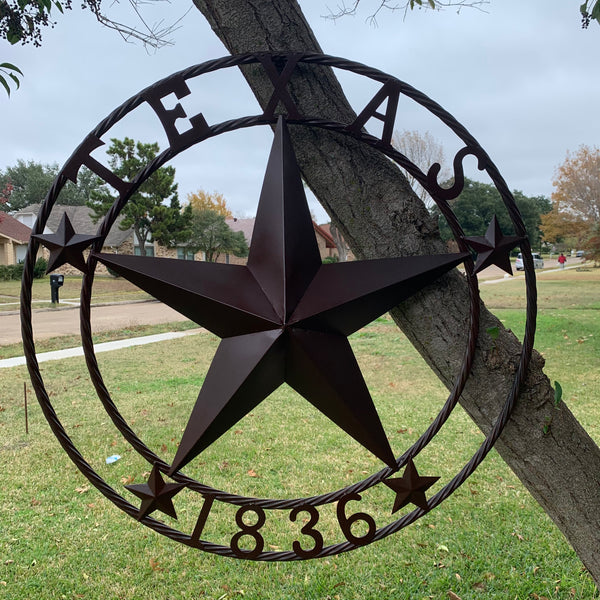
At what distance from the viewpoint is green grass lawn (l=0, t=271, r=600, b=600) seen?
2.89 metres

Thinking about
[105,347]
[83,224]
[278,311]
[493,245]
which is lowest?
[105,347]

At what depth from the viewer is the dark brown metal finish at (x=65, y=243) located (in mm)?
1655

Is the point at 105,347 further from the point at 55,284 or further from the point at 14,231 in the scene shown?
the point at 14,231

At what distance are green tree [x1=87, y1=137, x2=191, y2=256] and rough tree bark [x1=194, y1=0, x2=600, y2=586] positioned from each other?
71.4 ft

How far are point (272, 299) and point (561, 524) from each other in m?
1.40

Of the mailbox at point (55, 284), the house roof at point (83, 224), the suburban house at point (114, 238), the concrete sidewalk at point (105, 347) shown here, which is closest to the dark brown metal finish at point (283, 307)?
the concrete sidewalk at point (105, 347)

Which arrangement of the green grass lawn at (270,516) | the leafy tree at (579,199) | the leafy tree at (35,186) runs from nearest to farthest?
the green grass lawn at (270,516) → the leafy tree at (579,199) → the leafy tree at (35,186)

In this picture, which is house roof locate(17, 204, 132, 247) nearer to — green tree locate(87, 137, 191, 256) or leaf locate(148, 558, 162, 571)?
green tree locate(87, 137, 191, 256)

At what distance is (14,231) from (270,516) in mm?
33767

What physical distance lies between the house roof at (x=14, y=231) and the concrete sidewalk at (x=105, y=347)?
22.7m

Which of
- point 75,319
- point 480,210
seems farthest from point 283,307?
point 480,210

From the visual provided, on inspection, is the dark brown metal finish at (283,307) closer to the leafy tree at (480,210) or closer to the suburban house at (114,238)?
the leafy tree at (480,210)

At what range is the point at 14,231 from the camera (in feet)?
105

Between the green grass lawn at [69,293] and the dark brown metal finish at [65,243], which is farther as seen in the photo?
the green grass lawn at [69,293]
